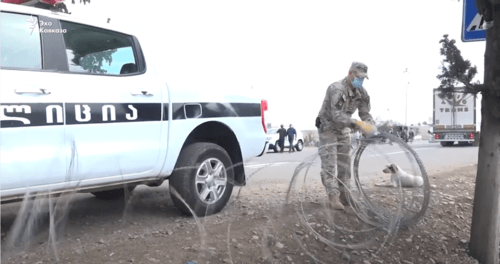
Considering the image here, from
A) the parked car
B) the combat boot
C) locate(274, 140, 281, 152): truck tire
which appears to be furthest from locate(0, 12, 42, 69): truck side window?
locate(274, 140, 281, 152): truck tire

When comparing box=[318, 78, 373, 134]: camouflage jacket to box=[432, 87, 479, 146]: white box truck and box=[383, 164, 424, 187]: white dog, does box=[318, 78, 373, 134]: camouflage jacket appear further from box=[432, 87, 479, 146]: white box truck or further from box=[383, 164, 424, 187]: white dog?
box=[432, 87, 479, 146]: white box truck

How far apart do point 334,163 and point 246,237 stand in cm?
137

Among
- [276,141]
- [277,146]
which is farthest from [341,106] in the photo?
[277,146]

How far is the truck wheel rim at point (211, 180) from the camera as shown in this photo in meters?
4.36

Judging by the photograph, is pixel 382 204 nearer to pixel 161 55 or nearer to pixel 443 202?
pixel 443 202

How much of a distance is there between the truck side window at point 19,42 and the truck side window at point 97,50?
25cm

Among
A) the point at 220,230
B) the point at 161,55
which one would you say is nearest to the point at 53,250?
the point at 220,230

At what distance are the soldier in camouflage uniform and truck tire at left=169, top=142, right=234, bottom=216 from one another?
104cm

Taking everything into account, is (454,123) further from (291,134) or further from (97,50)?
(97,50)

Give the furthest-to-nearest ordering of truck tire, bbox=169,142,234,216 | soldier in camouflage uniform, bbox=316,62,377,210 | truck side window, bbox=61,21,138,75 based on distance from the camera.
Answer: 1. soldier in camouflage uniform, bbox=316,62,377,210
2. truck tire, bbox=169,142,234,216
3. truck side window, bbox=61,21,138,75

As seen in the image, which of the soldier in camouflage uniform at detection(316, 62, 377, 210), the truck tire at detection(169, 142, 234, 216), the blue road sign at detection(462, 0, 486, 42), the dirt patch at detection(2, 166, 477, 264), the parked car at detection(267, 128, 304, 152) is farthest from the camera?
the parked car at detection(267, 128, 304, 152)

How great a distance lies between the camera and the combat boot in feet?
15.2

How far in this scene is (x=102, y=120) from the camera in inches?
143

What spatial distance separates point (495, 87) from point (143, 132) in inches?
116
